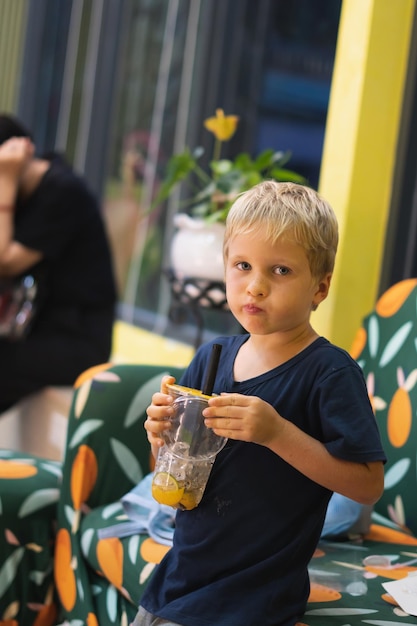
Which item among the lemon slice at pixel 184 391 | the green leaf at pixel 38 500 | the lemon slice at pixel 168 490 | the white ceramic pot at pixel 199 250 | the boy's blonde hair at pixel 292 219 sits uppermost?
the boy's blonde hair at pixel 292 219

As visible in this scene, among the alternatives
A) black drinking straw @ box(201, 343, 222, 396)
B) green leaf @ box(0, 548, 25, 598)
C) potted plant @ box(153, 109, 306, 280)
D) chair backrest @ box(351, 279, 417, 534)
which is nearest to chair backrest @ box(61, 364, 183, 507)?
green leaf @ box(0, 548, 25, 598)

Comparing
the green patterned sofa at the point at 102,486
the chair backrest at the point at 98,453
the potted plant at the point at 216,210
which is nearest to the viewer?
the green patterned sofa at the point at 102,486

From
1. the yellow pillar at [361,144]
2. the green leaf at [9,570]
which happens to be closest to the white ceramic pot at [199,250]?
the yellow pillar at [361,144]

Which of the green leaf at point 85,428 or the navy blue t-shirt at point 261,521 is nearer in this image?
the navy blue t-shirt at point 261,521

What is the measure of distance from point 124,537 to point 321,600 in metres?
0.44

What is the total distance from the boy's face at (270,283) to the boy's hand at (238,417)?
119 millimetres

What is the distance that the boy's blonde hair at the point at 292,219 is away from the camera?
125 centimetres

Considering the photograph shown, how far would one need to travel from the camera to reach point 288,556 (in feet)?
4.19

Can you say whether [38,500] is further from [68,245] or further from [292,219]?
[68,245]

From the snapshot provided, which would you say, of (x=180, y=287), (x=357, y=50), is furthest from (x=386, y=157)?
(x=180, y=287)

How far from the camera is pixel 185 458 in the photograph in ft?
4.22

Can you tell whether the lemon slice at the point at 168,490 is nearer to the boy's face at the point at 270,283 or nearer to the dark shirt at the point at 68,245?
the boy's face at the point at 270,283

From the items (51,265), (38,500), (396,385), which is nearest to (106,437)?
(38,500)

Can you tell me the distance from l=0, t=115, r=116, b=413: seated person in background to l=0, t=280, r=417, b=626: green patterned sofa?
0.96 m
